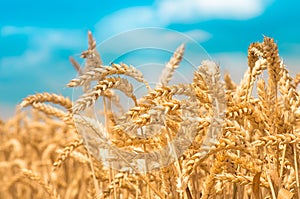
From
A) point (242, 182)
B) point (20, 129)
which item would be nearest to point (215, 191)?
point (242, 182)

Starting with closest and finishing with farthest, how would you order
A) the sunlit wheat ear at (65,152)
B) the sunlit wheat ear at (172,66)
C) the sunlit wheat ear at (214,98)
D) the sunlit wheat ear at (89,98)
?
the sunlit wheat ear at (89,98)
the sunlit wheat ear at (214,98)
the sunlit wheat ear at (172,66)
the sunlit wheat ear at (65,152)

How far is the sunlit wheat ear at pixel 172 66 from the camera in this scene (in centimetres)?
245

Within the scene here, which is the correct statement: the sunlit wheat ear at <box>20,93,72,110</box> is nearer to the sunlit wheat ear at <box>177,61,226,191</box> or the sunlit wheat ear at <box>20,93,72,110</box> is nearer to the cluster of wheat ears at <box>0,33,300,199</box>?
the cluster of wheat ears at <box>0,33,300,199</box>

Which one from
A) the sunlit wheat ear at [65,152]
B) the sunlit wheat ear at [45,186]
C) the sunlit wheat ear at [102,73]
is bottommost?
the sunlit wheat ear at [45,186]

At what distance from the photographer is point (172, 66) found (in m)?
2.48

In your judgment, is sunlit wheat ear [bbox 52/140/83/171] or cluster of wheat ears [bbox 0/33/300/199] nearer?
cluster of wheat ears [bbox 0/33/300/199]

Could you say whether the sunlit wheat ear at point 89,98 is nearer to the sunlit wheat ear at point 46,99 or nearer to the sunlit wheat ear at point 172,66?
the sunlit wheat ear at point 172,66

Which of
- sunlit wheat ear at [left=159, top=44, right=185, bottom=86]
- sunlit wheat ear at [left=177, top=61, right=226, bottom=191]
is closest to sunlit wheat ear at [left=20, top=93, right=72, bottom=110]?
sunlit wheat ear at [left=159, top=44, right=185, bottom=86]

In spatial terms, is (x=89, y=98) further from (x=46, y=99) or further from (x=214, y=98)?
(x=46, y=99)

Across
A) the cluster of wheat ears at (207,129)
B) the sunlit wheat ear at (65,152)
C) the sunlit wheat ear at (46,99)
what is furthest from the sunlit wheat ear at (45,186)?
the cluster of wheat ears at (207,129)

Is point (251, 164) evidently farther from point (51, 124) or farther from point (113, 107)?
point (51, 124)

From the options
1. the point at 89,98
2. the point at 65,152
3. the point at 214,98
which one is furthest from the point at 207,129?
the point at 65,152

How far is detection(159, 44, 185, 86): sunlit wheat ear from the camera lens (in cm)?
245

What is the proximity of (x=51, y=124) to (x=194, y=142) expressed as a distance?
6266mm
